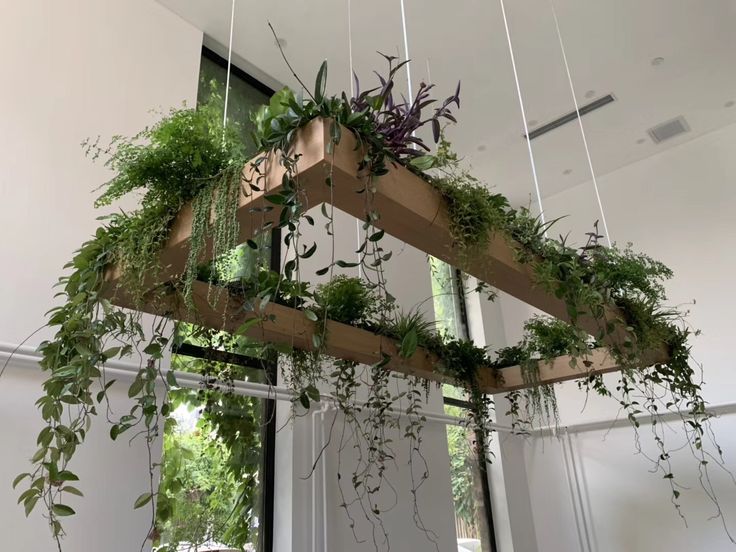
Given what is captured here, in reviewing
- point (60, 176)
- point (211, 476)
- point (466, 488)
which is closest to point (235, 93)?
point (60, 176)

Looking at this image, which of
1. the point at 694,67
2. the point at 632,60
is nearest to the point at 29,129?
the point at 632,60

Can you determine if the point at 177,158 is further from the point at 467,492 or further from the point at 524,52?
the point at 467,492

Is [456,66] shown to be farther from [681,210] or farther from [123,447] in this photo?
[123,447]

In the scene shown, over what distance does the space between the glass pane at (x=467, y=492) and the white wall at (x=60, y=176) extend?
9.83 ft

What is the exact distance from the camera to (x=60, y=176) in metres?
2.66

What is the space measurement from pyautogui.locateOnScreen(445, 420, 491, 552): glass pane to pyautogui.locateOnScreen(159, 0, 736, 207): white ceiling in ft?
8.04

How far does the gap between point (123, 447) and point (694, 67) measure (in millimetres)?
4867

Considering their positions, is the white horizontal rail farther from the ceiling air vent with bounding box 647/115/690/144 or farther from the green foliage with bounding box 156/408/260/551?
the ceiling air vent with bounding box 647/115/690/144

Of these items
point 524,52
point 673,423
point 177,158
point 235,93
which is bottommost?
point 673,423

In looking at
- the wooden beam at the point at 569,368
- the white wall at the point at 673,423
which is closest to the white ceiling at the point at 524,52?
the white wall at the point at 673,423

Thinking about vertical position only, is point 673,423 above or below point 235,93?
below

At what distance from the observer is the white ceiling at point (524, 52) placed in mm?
3686

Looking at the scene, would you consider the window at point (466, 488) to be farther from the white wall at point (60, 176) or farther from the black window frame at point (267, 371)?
the white wall at point (60, 176)

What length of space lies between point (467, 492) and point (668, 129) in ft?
12.7
